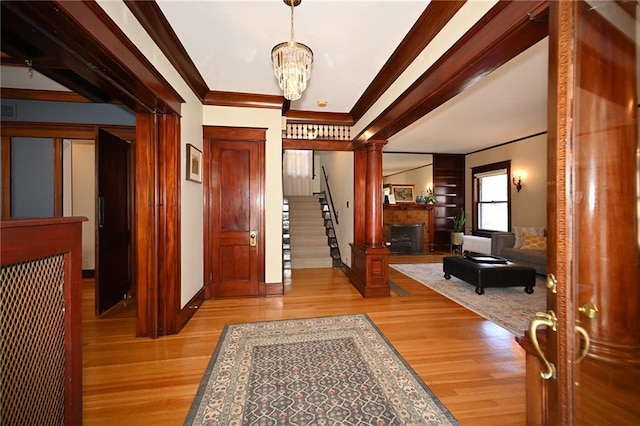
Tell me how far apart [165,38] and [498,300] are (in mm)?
4694

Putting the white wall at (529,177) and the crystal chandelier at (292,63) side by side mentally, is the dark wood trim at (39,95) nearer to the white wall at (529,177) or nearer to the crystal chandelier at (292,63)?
the crystal chandelier at (292,63)

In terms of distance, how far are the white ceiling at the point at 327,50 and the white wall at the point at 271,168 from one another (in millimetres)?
293

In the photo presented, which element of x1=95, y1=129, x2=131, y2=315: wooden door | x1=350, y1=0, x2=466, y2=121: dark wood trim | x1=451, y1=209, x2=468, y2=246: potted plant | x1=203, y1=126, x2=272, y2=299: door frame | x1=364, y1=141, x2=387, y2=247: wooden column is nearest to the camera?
x1=350, y1=0, x2=466, y2=121: dark wood trim

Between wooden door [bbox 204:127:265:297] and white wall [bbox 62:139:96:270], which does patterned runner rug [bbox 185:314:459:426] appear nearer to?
wooden door [bbox 204:127:265:297]

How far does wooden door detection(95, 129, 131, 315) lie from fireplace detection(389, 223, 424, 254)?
614 centimetres

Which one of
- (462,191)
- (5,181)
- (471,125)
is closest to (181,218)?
(5,181)

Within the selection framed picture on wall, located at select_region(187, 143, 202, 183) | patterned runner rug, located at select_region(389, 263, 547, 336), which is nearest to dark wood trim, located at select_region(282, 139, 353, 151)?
framed picture on wall, located at select_region(187, 143, 202, 183)

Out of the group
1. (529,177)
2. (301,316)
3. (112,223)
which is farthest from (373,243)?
(529,177)

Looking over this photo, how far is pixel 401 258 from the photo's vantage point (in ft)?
22.6

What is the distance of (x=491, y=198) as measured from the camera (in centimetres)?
711

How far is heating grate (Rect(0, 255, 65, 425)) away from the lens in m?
0.95

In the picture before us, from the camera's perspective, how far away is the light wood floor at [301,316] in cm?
171

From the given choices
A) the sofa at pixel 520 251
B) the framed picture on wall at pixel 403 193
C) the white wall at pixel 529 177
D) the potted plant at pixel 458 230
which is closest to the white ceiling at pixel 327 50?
the white wall at pixel 529 177

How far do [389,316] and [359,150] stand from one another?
2494 mm
